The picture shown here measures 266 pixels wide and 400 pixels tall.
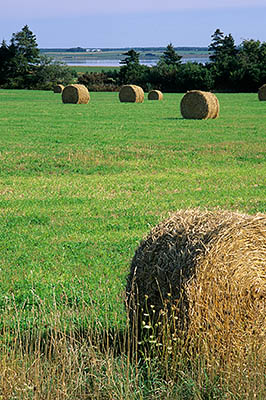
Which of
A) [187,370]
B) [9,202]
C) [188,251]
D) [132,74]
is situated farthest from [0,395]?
[132,74]

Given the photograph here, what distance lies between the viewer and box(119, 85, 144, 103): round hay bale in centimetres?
4572

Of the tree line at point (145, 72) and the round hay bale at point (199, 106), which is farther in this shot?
the tree line at point (145, 72)

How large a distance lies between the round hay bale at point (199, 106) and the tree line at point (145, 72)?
122ft

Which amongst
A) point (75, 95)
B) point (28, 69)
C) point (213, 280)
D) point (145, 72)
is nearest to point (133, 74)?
point (145, 72)

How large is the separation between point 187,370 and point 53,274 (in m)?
2.98

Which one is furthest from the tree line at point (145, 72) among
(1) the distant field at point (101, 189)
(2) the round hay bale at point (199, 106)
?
(1) the distant field at point (101, 189)

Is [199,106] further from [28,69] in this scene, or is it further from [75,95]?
[28,69]

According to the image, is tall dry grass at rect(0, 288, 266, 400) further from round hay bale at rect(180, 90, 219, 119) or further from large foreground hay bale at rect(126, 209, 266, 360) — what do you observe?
round hay bale at rect(180, 90, 219, 119)

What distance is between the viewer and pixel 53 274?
7766mm

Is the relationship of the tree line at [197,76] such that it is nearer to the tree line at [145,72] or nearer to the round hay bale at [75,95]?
the tree line at [145,72]

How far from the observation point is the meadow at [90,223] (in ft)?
16.5

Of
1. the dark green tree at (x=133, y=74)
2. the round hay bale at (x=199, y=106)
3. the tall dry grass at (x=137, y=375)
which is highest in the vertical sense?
the dark green tree at (x=133, y=74)

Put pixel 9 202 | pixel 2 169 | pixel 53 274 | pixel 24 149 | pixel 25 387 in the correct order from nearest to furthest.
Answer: pixel 25 387 < pixel 53 274 < pixel 9 202 < pixel 2 169 < pixel 24 149

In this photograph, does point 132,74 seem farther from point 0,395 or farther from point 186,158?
point 0,395
